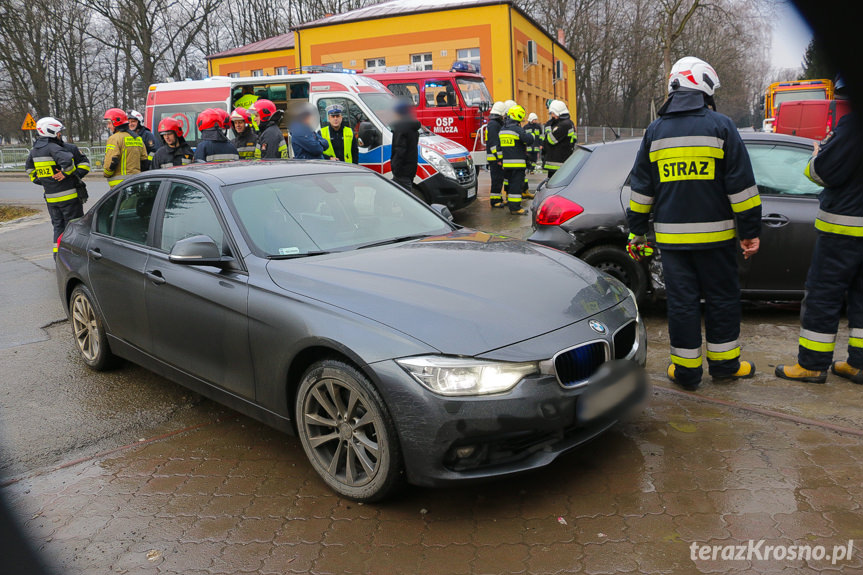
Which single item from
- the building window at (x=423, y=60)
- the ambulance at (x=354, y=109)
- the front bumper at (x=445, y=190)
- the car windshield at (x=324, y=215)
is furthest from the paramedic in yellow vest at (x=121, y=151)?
the building window at (x=423, y=60)

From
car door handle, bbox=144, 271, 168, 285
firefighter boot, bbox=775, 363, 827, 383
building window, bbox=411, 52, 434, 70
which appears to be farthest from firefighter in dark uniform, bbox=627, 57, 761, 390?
building window, bbox=411, 52, 434, 70

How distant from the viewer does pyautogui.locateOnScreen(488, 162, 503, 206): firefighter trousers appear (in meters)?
13.5

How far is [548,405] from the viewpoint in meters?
3.18

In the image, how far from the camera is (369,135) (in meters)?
12.0

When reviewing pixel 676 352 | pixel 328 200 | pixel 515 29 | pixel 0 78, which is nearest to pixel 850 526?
pixel 676 352

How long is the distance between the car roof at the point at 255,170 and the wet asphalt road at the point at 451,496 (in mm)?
1563

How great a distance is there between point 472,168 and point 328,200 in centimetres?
823

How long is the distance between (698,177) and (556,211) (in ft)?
6.66

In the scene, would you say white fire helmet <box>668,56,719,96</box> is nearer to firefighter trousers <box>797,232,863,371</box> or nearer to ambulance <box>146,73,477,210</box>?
firefighter trousers <box>797,232,863,371</box>

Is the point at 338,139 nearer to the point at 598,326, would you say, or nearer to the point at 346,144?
the point at 346,144

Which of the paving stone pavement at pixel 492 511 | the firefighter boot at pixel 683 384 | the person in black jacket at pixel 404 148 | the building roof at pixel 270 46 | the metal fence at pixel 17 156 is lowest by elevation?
the paving stone pavement at pixel 492 511

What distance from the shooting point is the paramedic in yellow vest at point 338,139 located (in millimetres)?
10883

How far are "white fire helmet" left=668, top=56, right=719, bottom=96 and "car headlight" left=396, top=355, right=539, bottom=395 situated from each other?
2.36 m

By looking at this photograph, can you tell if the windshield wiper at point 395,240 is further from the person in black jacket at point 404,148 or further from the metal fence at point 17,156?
the metal fence at point 17,156
